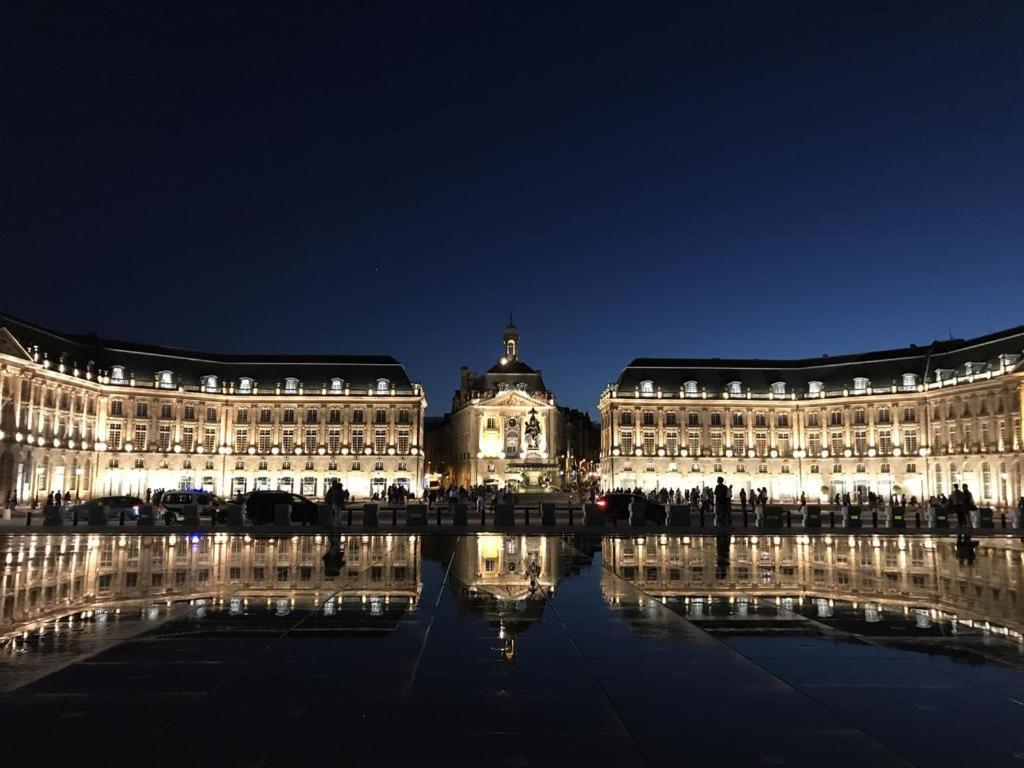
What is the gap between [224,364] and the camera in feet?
341

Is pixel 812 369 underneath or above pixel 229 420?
above

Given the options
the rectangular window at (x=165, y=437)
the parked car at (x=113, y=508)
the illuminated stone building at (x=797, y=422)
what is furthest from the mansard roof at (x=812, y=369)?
the parked car at (x=113, y=508)

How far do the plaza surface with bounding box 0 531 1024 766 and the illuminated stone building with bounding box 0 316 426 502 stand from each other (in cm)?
8139

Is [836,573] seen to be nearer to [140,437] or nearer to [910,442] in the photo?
[910,442]

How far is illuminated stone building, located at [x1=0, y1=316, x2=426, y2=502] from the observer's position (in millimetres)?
90875

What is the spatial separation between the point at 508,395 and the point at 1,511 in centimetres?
7340

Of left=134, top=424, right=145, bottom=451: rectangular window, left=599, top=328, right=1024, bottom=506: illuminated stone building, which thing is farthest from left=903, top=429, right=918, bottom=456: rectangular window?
left=134, top=424, right=145, bottom=451: rectangular window

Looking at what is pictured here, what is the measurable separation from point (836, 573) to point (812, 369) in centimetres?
9659

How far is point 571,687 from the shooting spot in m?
8.01

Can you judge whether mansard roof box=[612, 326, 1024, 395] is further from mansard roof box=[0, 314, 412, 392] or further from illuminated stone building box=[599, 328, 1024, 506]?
mansard roof box=[0, 314, 412, 392]

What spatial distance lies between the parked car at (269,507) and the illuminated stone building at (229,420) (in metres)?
56.4

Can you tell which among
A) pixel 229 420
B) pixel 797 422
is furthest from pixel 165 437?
pixel 797 422

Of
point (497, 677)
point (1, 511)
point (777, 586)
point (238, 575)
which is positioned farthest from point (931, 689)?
point (1, 511)

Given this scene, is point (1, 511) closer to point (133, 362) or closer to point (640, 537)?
point (640, 537)
